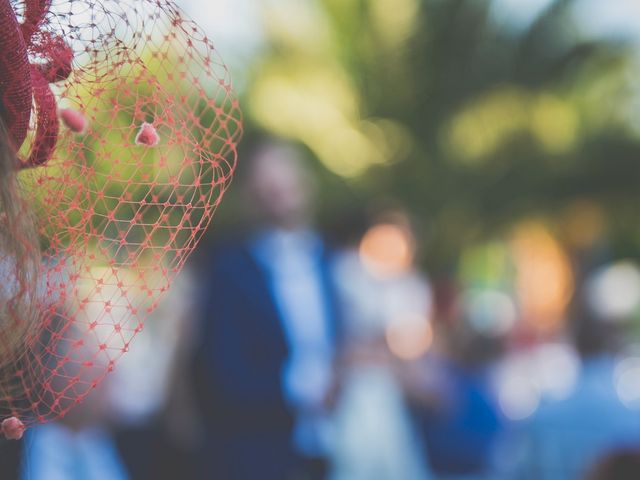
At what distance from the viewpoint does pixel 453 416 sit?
12.0 ft

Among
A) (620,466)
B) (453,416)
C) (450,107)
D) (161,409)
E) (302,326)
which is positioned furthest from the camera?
(450,107)

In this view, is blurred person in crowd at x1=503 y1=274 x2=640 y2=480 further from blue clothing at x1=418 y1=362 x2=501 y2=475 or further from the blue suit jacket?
the blue suit jacket

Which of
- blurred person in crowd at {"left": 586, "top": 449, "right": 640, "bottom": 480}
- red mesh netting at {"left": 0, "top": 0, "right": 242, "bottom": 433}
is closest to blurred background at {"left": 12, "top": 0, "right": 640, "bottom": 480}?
blurred person in crowd at {"left": 586, "top": 449, "right": 640, "bottom": 480}

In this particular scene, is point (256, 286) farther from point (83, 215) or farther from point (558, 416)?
point (558, 416)

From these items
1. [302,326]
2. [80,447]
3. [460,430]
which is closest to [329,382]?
[302,326]

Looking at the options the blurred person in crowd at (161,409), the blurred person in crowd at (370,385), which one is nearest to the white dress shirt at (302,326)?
the blurred person in crowd at (370,385)

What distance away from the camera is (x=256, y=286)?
2283 millimetres

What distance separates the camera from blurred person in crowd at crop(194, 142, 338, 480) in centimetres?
224

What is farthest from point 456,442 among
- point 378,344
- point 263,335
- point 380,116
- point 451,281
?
point 380,116

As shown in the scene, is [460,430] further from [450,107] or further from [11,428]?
[450,107]

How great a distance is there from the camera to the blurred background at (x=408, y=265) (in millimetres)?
2314

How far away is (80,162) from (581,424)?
291 cm

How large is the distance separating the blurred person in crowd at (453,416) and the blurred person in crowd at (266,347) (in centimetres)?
117

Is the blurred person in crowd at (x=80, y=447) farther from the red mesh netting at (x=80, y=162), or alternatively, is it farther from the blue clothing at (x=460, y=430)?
the blue clothing at (x=460, y=430)
